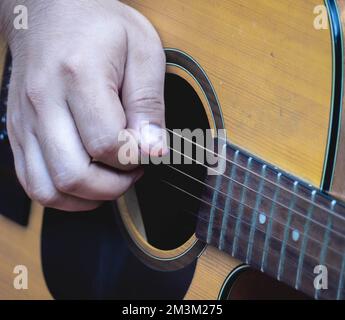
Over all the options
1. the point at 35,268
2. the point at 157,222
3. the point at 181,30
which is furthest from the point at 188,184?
the point at 35,268

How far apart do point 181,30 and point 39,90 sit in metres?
0.20

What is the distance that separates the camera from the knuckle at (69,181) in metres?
0.81

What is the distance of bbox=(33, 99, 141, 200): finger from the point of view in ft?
2.66

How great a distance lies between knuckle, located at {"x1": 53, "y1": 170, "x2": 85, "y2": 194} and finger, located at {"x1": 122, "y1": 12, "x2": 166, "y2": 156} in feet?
0.29

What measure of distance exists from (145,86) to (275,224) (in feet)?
0.77

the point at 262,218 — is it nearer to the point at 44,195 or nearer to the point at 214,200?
the point at 214,200

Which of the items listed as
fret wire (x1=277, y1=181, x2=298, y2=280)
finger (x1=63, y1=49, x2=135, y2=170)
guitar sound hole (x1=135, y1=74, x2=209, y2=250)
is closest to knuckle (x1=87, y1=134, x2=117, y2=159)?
finger (x1=63, y1=49, x2=135, y2=170)

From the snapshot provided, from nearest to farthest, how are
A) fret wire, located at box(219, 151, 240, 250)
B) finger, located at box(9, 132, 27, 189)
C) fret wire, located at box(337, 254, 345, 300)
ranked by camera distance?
fret wire, located at box(337, 254, 345, 300) < fret wire, located at box(219, 151, 240, 250) < finger, located at box(9, 132, 27, 189)

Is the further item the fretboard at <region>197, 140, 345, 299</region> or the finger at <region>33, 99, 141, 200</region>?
the finger at <region>33, 99, 141, 200</region>

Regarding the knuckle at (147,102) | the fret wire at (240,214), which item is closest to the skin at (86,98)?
the knuckle at (147,102)

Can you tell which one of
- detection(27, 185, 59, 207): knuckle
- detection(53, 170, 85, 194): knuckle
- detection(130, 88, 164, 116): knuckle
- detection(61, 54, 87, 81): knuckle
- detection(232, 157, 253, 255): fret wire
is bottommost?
detection(27, 185, 59, 207): knuckle

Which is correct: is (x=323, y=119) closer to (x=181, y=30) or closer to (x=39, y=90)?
(x=181, y=30)

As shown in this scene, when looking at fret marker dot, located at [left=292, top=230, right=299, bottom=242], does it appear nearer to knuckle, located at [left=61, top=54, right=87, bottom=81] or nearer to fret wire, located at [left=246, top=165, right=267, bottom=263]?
fret wire, located at [left=246, top=165, right=267, bottom=263]

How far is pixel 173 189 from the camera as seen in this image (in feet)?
2.89
